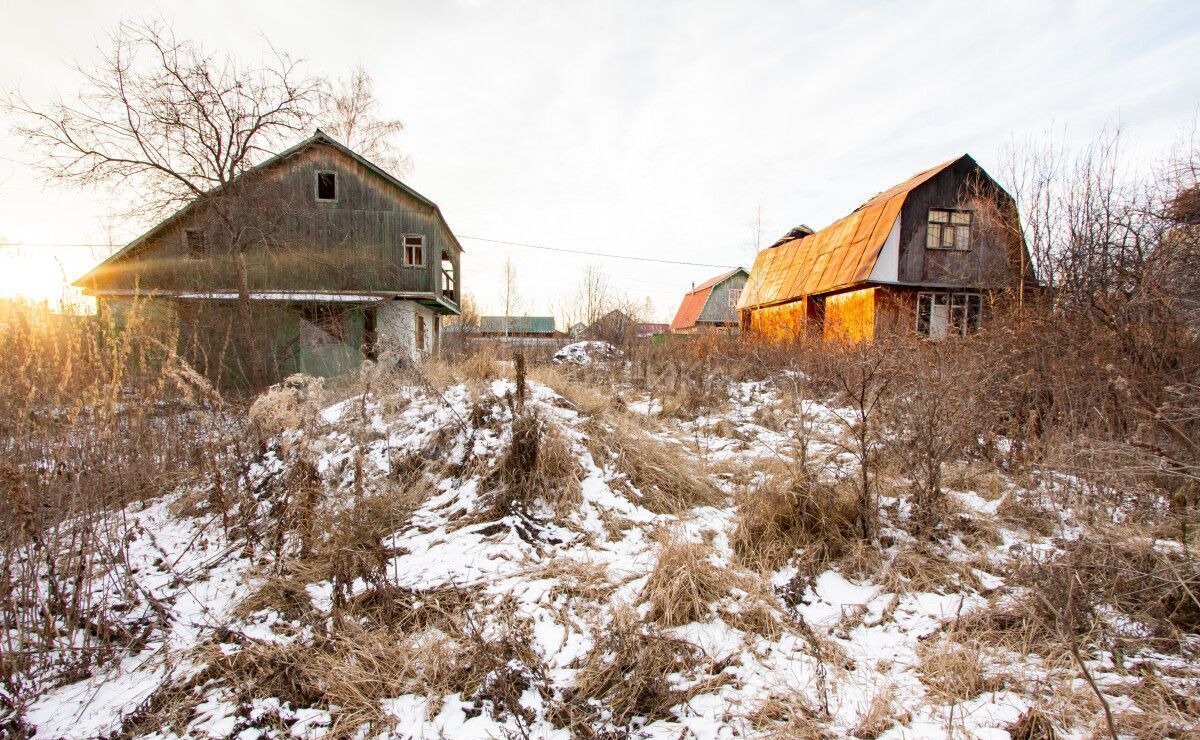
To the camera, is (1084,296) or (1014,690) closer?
(1014,690)

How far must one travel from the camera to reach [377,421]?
17.6 ft

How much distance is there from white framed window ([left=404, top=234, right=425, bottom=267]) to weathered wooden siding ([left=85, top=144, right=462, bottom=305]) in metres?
0.16

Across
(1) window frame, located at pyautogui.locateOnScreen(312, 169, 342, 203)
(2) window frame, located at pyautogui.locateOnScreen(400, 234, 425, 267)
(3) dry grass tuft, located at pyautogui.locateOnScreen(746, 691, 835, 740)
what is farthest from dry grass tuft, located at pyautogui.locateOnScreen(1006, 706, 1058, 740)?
(1) window frame, located at pyautogui.locateOnScreen(312, 169, 342, 203)

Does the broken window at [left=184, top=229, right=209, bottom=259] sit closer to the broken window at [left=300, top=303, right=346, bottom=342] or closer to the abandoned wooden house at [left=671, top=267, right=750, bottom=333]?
the broken window at [left=300, top=303, right=346, bottom=342]

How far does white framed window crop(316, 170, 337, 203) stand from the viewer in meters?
16.2

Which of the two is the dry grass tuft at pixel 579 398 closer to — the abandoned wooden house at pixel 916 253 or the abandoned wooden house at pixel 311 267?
the abandoned wooden house at pixel 311 267

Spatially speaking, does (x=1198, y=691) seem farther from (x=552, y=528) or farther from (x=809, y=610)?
(x=552, y=528)

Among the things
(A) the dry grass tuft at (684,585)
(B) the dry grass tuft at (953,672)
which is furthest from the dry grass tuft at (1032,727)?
(A) the dry grass tuft at (684,585)

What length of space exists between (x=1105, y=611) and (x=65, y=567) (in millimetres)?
5537

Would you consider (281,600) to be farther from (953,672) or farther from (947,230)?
(947,230)

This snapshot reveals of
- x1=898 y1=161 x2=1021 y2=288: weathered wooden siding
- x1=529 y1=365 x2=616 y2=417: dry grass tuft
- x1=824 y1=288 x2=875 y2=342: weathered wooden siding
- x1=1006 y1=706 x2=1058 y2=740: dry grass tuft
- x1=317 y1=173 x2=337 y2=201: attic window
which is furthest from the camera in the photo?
x1=317 y1=173 x2=337 y2=201: attic window

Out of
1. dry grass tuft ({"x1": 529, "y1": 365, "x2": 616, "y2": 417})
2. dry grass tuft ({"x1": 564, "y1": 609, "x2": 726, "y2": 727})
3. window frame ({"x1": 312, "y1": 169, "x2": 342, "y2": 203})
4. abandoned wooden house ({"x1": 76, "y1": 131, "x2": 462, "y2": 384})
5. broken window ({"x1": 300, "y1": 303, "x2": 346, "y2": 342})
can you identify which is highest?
window frame ({"x1": 312, "y1": 169, "x2": 342, "y2": 203})

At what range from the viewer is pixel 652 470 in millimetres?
4523

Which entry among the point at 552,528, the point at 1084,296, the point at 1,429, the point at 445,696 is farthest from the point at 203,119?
the point at 1084,296
